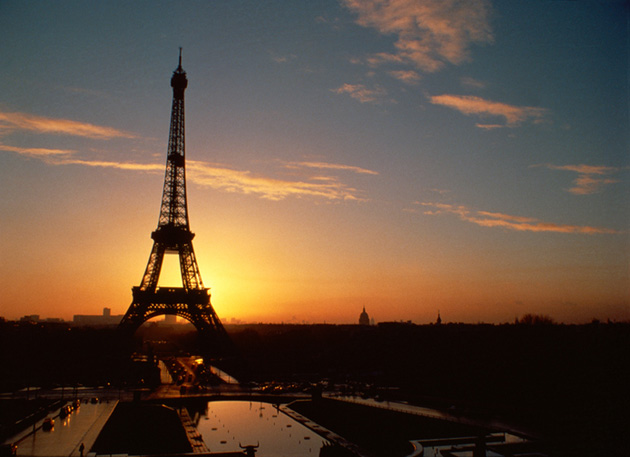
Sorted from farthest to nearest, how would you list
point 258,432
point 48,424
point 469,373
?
point 469,373, point 258,432, point 48,424

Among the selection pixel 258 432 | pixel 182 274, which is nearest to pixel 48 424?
pixel 258 432

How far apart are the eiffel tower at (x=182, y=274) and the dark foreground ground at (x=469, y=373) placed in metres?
5.42

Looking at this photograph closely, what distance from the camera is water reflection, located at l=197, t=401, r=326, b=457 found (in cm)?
3497

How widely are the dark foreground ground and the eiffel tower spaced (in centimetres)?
542

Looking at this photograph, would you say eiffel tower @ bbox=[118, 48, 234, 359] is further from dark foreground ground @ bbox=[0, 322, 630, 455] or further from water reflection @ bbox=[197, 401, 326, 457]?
water reflection @ bbox=[197, 401, 326, 457]

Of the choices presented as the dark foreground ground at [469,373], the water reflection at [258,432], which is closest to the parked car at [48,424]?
the water reflection at [258,432]

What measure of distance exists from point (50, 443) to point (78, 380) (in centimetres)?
3959

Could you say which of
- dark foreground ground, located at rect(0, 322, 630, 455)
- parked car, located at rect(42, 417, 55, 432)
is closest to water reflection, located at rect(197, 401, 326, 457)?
parked car, located at rect(42, 417, 55, 432)

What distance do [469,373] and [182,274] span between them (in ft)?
134

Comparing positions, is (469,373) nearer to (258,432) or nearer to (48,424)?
(258,432)

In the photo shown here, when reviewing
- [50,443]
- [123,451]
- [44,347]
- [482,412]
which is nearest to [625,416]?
[482,412]

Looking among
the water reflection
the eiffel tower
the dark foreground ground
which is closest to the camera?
the water reflection

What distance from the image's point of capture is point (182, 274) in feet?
244

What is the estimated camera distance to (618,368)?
5466 cm
